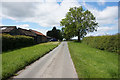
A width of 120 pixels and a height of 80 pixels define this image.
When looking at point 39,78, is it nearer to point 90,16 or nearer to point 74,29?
point 74,29

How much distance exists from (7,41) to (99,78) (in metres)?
14.8

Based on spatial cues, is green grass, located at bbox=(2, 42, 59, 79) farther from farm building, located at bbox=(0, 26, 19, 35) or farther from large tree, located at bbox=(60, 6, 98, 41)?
large tree, located at bbox=(60, 6, 98, 41)

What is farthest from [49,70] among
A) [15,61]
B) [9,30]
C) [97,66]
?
[9,30]

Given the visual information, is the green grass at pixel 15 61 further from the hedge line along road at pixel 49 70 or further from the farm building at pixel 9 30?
the farm building at pixel 9 30

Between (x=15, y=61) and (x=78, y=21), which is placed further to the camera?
(x=78, y=21)

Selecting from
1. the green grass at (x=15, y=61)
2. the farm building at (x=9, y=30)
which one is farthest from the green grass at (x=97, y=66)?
the farm building at (x=9, y=30)

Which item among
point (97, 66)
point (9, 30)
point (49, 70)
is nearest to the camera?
point (49, 70)

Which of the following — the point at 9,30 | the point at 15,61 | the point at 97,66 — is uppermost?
the point at 9,30

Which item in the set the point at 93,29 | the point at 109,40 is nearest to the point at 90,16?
the point at 93,29

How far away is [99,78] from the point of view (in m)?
3.81

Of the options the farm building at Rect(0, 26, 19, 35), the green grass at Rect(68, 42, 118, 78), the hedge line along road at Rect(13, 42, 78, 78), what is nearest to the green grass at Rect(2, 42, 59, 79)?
the hedge line along road at Rect(13, 42, 78, 78)

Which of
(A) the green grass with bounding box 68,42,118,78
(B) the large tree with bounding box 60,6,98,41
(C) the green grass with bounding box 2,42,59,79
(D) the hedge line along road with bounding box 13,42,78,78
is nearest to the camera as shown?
(A) the green grass with bounding box 68,42,118,78

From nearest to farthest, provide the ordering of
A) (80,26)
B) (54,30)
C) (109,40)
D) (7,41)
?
(109,40) → (7,41) → (80,26) → (54,30)

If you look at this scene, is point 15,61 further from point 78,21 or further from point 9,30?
point 78,21
